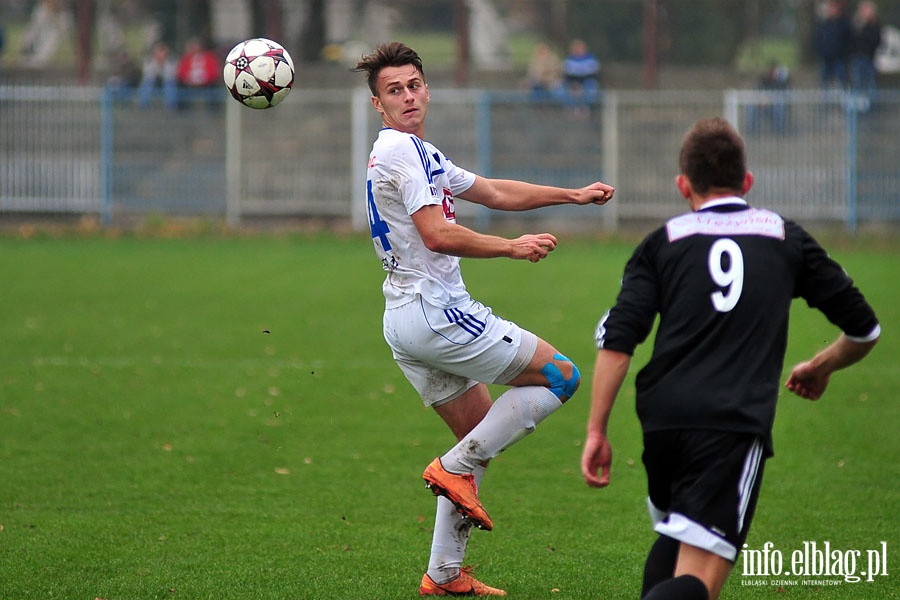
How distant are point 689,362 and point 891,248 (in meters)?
19.8

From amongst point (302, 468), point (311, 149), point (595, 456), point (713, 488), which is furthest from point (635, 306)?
point (311, 149)

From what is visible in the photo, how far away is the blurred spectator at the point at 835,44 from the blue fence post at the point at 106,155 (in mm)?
15637

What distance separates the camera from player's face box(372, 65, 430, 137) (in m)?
5.20

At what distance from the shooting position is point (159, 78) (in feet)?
89.2

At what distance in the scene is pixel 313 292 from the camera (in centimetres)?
1606

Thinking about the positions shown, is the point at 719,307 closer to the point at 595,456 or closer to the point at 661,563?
the point at 595,456

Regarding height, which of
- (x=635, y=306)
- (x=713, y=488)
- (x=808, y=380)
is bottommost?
(x=713, y=488)

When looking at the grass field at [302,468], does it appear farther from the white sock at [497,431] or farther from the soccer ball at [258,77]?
the soccer ball at [258,77]

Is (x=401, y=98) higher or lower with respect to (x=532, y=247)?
higher

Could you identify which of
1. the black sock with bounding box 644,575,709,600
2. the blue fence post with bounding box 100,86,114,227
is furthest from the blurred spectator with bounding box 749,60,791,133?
the black sock with bounding box 644,575,709,600

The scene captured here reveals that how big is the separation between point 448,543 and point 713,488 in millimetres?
1760

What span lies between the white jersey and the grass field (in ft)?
4.50

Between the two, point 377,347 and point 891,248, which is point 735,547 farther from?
point 891,248

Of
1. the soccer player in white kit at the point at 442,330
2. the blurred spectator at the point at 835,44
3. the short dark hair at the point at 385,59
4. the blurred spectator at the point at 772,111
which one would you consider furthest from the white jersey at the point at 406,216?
the blurred spectator at the point at 835,44
